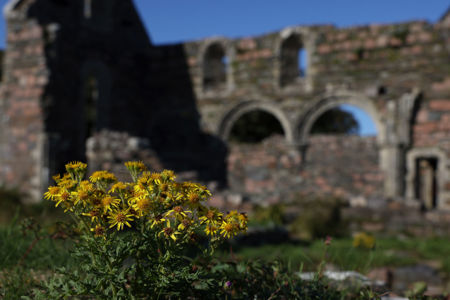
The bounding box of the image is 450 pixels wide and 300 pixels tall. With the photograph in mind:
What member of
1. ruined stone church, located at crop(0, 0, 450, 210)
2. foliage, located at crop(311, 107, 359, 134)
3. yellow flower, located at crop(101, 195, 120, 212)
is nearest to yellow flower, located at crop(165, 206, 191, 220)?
yellow flower, located at crop(101, 195, 120, 212)

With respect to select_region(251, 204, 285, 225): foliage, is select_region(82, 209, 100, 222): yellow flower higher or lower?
higher

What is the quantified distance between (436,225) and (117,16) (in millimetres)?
Answer: 11330

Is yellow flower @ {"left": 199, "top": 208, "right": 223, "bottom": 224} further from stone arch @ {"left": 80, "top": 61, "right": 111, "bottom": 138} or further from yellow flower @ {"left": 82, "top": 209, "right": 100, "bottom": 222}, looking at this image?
stone arch @ {"left": 80, "top": 61, "right": 111, "bottom": 138}

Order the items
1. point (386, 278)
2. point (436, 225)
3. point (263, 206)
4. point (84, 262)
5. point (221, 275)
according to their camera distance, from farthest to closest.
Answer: point (263, 206) < point (436, 225) < point (386, 278) < point (221, 275) < point (84, 262)

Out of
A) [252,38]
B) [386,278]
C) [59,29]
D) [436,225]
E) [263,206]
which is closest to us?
[386,278]

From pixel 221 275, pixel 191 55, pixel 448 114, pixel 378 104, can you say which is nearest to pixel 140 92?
pixel 191 55

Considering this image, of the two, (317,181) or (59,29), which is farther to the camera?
(317,181)

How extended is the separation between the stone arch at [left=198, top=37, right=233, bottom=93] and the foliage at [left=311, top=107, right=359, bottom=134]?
10346 millimetres

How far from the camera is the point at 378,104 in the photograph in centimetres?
1303

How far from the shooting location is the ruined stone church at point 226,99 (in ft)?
36.1

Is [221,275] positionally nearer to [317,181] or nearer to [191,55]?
[317,181]

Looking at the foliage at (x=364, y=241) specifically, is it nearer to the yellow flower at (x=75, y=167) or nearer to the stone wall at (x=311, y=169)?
the yellow flower at (x=75, y=167)

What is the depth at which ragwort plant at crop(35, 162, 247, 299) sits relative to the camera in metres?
1.85

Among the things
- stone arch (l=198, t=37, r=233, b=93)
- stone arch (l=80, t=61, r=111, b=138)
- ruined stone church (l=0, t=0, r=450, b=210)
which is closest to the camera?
ruined stone church (l=0, t=0, r=450, b=210)
